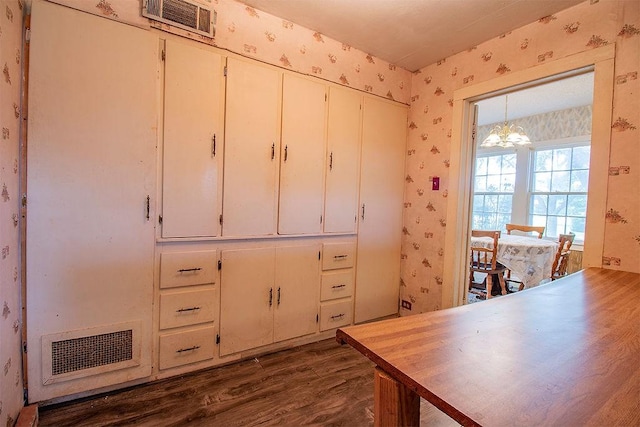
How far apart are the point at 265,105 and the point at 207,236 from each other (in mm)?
1002

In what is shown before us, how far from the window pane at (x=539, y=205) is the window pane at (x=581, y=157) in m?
0.57

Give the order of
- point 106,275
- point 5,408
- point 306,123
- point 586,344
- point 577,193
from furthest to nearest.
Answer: point 577,193 < point 306,123 < point 106,275 < point 5,408 < point 586,344

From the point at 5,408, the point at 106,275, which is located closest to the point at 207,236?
the point at 106,275

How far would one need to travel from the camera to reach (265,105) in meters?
2.15

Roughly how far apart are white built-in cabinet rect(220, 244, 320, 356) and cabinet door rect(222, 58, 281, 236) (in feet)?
0.70

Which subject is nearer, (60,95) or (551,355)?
(551,355)

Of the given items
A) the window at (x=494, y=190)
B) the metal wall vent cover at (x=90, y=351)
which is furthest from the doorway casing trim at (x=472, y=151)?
the window at (x=494, y=190)

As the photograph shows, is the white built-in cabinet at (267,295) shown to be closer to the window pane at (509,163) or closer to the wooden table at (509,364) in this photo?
the wooden table at (509,364)

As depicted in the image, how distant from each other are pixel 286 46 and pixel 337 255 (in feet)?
5.52

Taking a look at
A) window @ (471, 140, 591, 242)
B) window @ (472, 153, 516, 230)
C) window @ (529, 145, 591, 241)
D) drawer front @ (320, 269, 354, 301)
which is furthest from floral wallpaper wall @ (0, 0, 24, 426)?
window @ (529, 145, 591, 241)

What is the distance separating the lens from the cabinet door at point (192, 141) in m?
1.82

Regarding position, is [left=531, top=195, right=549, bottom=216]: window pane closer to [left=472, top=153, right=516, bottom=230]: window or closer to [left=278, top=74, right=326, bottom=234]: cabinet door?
[left=472, top=153, right=516, bottom=230]: window

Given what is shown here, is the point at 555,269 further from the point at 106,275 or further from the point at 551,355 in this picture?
the point at 106,275

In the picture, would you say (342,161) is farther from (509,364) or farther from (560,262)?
(560,262)
